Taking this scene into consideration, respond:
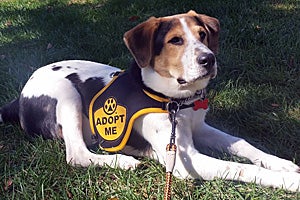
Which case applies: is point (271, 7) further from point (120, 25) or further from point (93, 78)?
point (93, 78)

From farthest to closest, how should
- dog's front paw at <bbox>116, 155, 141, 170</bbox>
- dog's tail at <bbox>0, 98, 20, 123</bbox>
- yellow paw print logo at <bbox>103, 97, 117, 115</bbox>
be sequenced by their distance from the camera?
1. dog's tail at <bbox>0, 98, 20, 123</bbox>
2. yellow paw print logo at <bbox>103, 97, 117, 115</bbox>
3. dog's front paw at <bbox>116, 155, 141, 170</bbox>

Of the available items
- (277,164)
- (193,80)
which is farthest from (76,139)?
(277,164)

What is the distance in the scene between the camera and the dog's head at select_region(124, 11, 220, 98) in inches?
125

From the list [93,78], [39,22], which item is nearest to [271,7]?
[39,22]

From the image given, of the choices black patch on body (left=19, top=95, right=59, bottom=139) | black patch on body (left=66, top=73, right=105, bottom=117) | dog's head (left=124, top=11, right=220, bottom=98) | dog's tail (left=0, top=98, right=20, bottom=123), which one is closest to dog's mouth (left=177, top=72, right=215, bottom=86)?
dog's head (left=124, top=11, right=220, bottom=98)

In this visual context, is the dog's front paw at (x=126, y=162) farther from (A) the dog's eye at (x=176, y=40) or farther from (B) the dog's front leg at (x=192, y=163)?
(A) the dog's eye at (x=176, y=40)

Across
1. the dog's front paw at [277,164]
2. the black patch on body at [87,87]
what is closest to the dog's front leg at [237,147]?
the dog's front paw at [277,164]

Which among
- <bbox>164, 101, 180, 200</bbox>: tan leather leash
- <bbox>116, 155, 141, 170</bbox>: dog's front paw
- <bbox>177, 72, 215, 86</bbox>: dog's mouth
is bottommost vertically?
<bbox>116, 155, 141, 170</bbox>: dog's front paw

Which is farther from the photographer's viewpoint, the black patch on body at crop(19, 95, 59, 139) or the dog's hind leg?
the black patch on body at crop(19, 95, 59, 139)

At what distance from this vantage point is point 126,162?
3.30 m

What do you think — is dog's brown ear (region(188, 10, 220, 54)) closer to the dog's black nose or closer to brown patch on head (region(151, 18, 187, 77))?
brown patch on head (region(151, 18, 187, 77))

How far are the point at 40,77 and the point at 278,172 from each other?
1838mm

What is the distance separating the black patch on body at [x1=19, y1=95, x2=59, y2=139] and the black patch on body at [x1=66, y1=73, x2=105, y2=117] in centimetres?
19

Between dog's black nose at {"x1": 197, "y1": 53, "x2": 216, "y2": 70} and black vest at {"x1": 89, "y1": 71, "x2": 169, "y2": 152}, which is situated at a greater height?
dog's black nose at {"x1": 197, "y1": 53, "x2": 216, "y2": 70}
